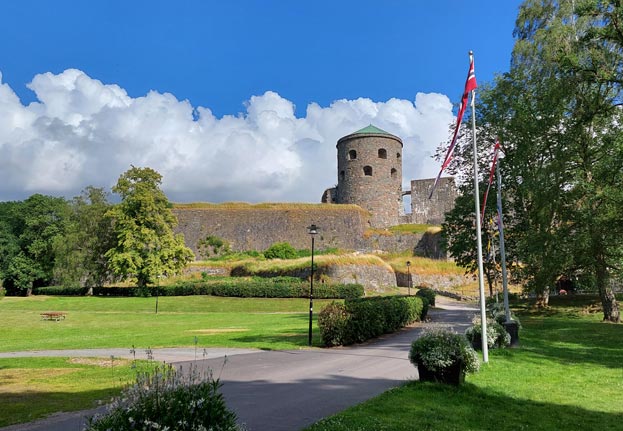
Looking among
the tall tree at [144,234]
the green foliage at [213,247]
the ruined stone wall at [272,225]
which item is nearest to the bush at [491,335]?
the tall tree at [144,234]

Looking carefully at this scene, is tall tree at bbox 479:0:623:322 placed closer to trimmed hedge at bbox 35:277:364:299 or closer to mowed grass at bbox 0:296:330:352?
mowed grass at bbox 0:296:330:352

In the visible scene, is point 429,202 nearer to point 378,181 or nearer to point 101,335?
point 378,181

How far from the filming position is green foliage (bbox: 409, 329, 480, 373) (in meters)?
8.08

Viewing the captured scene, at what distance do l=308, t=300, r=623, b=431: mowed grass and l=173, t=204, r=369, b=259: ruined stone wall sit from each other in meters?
36.7

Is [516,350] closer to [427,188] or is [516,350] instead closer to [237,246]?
[237,246]

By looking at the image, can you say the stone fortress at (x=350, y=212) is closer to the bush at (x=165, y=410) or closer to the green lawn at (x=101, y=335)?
the green lawn at (x=101, y=335)

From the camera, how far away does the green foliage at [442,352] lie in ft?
26.5

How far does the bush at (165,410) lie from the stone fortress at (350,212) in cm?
4567

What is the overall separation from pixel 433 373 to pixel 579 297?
27.1 metres

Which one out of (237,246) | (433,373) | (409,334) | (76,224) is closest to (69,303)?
(76,224)

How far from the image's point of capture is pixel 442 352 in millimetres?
8078

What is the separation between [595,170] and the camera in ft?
58.4

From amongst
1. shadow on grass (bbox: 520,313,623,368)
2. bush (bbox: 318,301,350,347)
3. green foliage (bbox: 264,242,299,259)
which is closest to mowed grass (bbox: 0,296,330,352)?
bush (bbox: 318,301,350,347)

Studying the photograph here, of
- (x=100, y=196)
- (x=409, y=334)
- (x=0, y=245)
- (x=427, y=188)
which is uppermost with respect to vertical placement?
(x=427, y=188)
